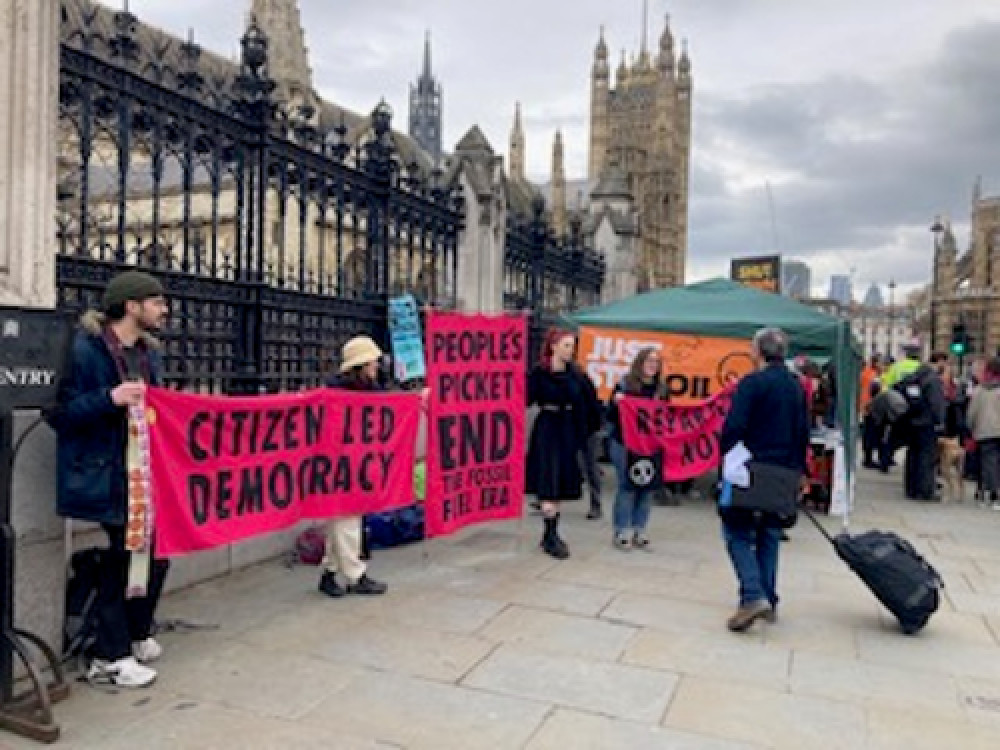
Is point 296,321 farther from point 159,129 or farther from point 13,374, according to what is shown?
point 13,374

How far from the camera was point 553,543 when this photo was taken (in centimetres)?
737

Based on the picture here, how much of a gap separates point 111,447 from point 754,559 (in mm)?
3891

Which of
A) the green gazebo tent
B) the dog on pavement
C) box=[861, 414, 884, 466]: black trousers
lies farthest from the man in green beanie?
box=[861, 414, 884, 466]: black trousers

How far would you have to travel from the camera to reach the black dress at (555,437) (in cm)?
721

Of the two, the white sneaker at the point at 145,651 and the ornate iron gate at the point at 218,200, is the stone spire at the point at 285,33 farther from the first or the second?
the white sneaker at the point at 145,651

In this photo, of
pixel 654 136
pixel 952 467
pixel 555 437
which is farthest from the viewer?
pixel 654 136

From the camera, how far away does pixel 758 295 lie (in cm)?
1138

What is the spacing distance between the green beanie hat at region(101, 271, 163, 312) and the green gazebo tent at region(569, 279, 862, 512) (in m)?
7.42

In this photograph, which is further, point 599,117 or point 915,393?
point 599,117

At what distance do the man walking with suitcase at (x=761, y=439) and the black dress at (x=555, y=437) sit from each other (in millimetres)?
1816

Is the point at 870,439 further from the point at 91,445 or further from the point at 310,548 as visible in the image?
the point at 91,445

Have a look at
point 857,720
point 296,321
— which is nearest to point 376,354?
point 296,321

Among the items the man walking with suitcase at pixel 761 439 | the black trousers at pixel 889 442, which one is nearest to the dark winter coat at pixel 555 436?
the man walking with suitcase at pixel 761 439

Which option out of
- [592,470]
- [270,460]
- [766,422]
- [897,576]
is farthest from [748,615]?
[592,470]
